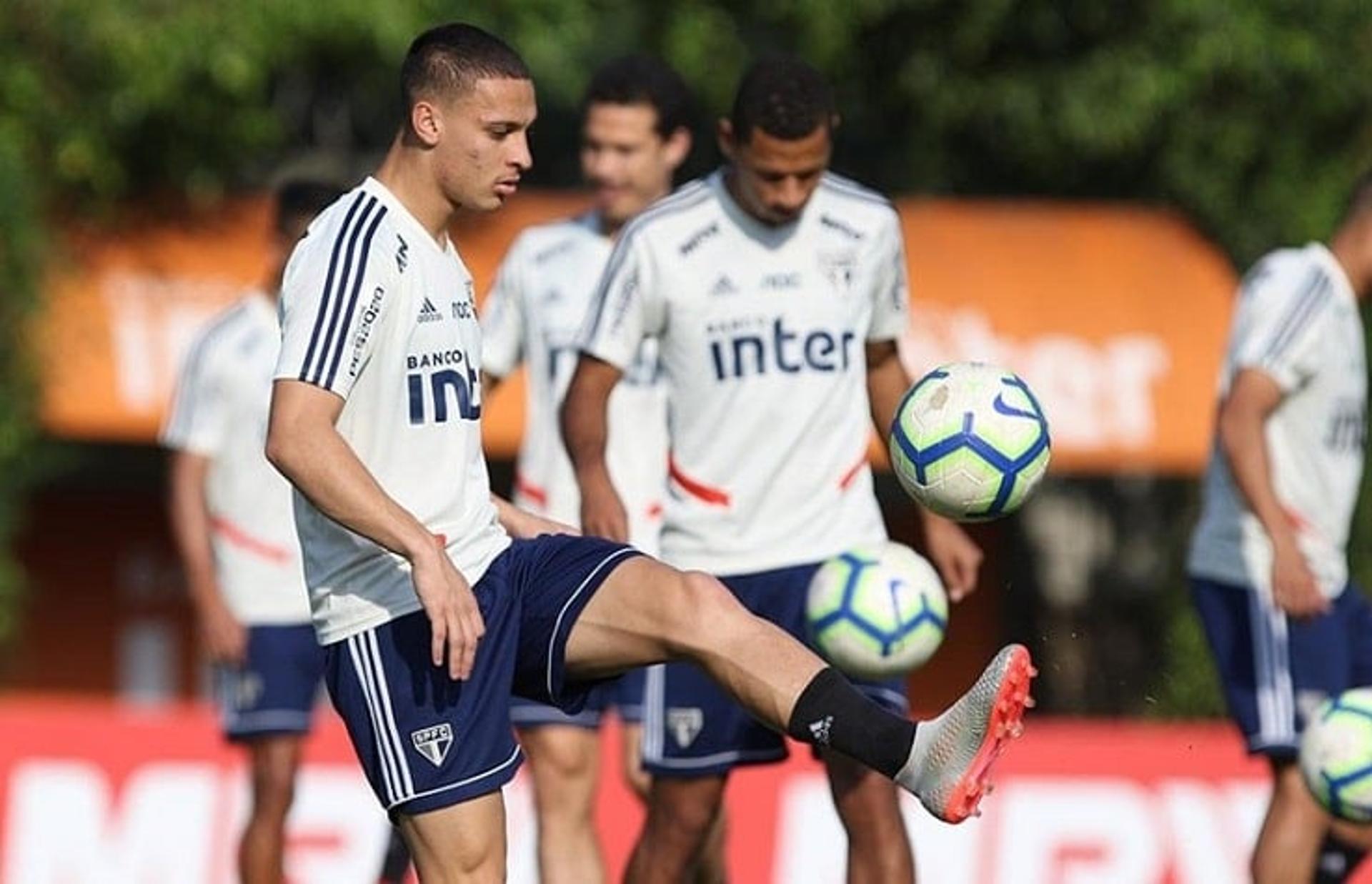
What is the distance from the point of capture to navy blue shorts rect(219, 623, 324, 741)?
10.6 m

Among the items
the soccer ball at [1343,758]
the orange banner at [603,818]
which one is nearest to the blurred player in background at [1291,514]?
the soccer ball at [1343,758]

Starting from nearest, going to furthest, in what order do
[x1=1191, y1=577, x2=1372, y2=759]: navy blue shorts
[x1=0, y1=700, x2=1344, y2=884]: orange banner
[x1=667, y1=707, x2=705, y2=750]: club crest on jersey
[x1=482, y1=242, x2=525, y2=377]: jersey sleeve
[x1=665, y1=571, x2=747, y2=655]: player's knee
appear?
1. [x1=665, y1=571, x2=747, y2=655]: player's knee
2. [x1=667, y1=707, x2=705, y2=750]: club crest on jersey
3. [x1=1191, y1=577, x2=1372, y2=759]: navy blue shorts
4. [x1=482, y1=242, x2=525, y2=377]: jersey sleeve
5. [x1=0, y1=700, x2=1344, y2=884]: orange banner

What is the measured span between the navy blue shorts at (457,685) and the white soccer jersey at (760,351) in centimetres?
143

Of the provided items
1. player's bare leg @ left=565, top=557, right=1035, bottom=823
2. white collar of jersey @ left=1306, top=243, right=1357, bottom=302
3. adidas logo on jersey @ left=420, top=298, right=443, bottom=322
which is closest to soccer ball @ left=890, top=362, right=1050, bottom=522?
player's bare leg @ left=565, top=557, right=1035, bottom=823

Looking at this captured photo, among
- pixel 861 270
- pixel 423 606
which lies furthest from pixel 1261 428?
pixel 423 606

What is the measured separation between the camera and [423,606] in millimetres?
6555

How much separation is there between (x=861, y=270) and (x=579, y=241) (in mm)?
1731

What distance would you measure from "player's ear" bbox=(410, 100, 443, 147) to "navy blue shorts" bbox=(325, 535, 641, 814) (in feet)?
3.35

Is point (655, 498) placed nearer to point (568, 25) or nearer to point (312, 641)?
point (312, 641)

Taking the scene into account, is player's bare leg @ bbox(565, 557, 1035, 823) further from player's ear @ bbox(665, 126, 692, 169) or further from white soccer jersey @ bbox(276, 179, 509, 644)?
player's ear @ bbox(665, 126, 692, 169)

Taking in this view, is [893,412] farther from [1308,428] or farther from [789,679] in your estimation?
[789,679]

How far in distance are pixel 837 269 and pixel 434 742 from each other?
2.26 metres

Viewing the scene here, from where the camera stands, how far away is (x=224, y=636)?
1058 cm

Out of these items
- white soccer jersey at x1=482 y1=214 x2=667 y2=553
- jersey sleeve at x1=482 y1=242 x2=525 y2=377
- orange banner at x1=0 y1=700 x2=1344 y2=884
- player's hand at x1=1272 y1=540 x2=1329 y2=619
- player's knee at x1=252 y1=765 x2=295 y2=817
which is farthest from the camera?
orange banner at x1=0 y1=700 x2=1344 y2=884
